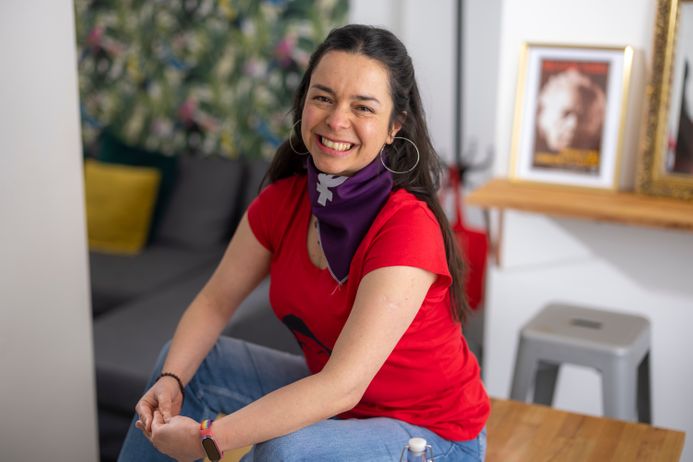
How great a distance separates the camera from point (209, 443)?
1485mm

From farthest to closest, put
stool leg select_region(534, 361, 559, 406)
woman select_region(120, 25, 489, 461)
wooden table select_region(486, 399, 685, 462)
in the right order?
stool leg select_region(534, 361, 559, 406), wooden table select_region(486, 399, 685, 462), woman select_region(120, 25, 489, 461)

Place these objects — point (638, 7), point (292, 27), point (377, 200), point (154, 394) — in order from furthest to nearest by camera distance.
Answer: point (292, 27) → point (638, 7) → point (154, 394) → point (377, 200)

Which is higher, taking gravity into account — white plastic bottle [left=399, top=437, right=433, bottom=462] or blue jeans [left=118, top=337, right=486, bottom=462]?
white plastic bottle [left=399, top=437, right=433, bottom=462]

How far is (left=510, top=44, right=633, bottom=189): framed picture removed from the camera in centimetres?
236

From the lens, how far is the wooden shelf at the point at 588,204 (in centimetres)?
219

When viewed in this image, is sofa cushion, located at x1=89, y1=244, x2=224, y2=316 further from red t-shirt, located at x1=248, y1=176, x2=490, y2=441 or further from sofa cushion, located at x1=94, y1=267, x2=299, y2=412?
red t-shirt, located at x1=248, y1=176, x2=490, y2=441

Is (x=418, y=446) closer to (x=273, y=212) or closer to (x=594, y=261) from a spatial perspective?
(x=273, y=212)

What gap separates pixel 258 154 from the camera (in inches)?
160

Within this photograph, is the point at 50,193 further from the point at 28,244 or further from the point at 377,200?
the point at 377,200

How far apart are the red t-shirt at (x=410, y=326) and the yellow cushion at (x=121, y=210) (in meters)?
2.13

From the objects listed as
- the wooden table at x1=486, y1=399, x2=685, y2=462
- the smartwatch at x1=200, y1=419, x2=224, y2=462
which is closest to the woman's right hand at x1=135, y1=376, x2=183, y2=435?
the smartwatch at x1=200, y1=419, x2=224, y2=462

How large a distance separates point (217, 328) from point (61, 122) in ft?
1.70

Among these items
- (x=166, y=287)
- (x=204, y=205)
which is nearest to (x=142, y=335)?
(x=166, y=287)

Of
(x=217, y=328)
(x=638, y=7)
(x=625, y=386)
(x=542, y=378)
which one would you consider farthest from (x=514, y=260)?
(x=217, y=328)
